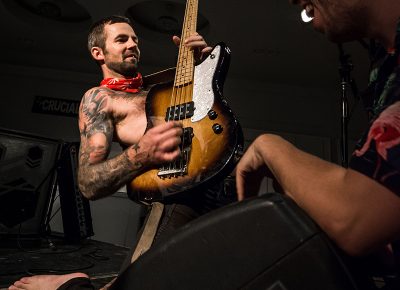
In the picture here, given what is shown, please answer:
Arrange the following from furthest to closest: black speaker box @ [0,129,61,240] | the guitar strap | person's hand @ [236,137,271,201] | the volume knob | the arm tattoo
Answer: black speaker box @ [0,129,61,240]
the arm tattoo
the volume knob
the guitar strap
person's hand @ [236,137,271,201]

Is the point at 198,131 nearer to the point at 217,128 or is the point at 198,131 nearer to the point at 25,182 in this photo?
the point at 217,128

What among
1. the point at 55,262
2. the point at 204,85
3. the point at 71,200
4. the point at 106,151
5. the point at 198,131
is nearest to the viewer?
the point at 198,131

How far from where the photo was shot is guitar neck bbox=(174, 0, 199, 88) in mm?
1672


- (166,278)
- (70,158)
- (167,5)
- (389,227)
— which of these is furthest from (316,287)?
(167,5)

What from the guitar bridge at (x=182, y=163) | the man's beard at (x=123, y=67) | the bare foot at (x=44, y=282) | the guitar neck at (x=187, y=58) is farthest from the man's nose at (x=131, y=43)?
the bare foot at (x=44, y=282)

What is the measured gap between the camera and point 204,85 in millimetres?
1548

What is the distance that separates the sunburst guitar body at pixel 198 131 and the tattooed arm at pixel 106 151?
0.09 m

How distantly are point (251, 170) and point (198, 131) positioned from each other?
24.8 inches

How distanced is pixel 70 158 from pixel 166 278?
3.15 meters

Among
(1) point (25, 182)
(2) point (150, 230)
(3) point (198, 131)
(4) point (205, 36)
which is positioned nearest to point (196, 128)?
(3) point (198, 131)

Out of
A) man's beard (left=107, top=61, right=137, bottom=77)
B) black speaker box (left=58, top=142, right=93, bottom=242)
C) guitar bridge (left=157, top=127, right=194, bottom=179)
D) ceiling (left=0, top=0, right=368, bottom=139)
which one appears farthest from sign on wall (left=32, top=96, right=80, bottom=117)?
guitar bridge (left=157, top=127, right=194, bottom=179)

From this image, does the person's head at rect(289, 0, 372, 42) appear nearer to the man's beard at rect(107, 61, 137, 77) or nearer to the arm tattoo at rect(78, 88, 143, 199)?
the arm tattoo at rect(78, 88, 143, 199)

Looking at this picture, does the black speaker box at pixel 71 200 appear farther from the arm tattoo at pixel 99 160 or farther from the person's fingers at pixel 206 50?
the person's fingers at pixel 206 50

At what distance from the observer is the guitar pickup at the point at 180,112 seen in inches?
59.4
